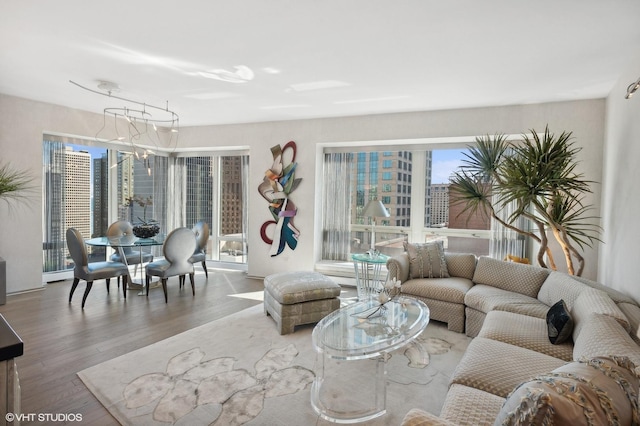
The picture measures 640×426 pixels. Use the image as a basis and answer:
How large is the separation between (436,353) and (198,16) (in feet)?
11.2

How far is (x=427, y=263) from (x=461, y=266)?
429 millimetres

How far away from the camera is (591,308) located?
8.20 feet

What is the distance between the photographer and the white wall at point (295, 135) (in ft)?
15.1

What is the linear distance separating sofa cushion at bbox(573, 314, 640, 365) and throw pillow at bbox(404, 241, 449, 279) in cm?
212

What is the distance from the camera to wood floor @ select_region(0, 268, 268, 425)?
2.56 metres

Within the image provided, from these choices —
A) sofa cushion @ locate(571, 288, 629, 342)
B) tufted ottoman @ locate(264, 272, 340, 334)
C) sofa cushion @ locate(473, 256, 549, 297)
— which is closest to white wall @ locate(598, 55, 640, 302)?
sofa cushion @ locate(571, 288, 629, 342)

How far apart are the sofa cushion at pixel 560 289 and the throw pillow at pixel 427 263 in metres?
1.07

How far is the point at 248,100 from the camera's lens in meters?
5.02

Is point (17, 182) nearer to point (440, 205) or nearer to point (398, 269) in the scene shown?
point (398, 269)

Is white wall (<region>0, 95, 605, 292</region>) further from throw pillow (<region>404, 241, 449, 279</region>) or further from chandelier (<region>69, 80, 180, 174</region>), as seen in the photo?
throw pillow (<region>404, 241, 449, 279</region>)

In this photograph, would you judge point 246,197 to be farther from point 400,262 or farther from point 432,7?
point 432,7

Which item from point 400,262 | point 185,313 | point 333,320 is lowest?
point 185,313

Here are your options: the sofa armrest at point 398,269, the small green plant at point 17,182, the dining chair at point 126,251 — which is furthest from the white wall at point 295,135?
the sofa armrest at point 398,269

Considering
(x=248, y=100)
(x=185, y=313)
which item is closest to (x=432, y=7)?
(x=248, y=100)
